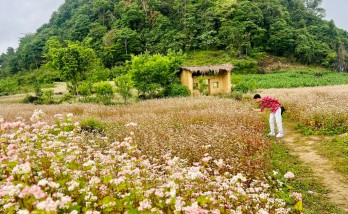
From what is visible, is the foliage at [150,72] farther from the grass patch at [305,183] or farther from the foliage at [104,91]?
the grass patch at [305,183]

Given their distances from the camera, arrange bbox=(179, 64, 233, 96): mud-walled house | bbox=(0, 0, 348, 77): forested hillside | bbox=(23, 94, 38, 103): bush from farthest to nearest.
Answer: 1. bbox=(0, 0, 348, 77): forested hillside
2. bbox=(23, 94, 38, 103): bush
3. bbox=(179, 64, 233, 96): mud-walled house

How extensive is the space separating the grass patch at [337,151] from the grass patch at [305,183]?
874 millimetres

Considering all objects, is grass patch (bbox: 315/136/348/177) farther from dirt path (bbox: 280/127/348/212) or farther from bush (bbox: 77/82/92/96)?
bush (bbox: 77/82/92/96)

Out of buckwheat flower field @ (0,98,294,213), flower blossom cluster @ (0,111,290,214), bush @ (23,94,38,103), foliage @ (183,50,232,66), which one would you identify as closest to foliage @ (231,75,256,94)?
buckwheat flower field @ (0,98,294,213)

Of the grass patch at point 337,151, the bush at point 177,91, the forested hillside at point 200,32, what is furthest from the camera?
the forested hillside at point 200,32

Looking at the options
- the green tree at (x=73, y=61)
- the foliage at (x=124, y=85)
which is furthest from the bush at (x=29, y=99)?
the foliage at (x=124, y=85)

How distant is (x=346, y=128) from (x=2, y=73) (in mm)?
90948

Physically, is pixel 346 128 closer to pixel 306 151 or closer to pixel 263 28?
pixel 306 151

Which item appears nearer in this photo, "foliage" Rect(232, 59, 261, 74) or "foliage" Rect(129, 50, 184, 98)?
"foliage" Rect(129, 50, 184, 98)

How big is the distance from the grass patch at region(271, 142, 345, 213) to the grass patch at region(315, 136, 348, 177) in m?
0.87

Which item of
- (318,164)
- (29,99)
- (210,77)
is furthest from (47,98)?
(318,164)

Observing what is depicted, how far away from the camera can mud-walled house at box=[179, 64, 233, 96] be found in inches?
1098

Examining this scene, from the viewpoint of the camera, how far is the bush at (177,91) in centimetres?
2627

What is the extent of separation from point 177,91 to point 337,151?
1810cm
